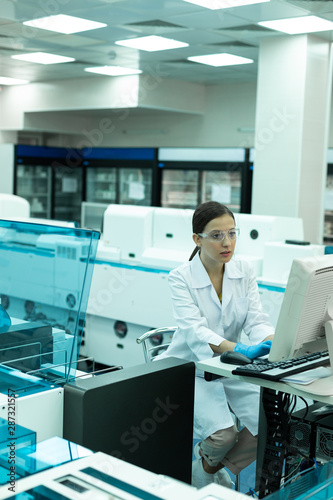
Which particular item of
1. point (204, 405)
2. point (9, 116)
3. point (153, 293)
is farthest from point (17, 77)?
point (204, 405)

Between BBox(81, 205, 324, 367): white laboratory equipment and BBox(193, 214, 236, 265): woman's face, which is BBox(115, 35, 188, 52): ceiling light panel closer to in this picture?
BBox(81, 205, 324, 367): white laboratory equipment

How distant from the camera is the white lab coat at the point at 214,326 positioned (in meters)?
2.52

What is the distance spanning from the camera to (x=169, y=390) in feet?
6.86

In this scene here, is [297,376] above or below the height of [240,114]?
below

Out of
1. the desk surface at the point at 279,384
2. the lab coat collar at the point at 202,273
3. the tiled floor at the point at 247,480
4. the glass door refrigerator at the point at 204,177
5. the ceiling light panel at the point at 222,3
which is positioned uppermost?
the ceiling light panel at the point at 222,3

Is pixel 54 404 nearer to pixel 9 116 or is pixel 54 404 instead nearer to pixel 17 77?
pixel 17 77

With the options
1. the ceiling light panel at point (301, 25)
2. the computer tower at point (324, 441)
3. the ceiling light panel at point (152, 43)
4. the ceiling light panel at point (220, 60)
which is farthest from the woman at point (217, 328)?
the ceiling light panel at point (220, 60)

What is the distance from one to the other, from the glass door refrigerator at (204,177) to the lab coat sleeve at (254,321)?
504cm

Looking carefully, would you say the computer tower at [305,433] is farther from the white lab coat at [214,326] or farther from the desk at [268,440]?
the white lab coat at [214,326]

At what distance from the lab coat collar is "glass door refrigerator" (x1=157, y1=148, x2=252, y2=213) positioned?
16.6 feet

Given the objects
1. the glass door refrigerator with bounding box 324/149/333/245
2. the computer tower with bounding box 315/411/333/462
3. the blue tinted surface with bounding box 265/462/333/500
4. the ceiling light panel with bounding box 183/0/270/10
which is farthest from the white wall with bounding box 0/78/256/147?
the blue tinted surface with bounding box 265/462/333/500

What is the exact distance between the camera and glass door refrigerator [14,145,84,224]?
32.0 ft

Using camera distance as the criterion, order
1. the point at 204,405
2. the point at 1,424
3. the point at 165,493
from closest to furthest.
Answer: the point at 165,493
the point at 1,424
the point at 204,405

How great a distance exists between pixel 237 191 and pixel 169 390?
Answer: 6.27 m
